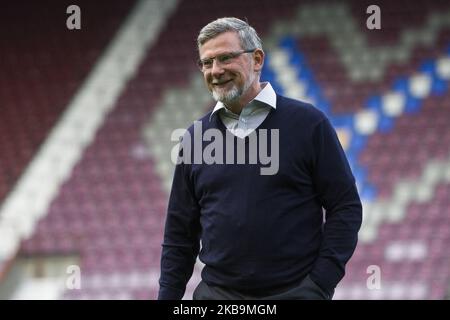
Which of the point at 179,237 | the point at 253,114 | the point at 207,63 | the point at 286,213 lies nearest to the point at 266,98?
the point at 253,114

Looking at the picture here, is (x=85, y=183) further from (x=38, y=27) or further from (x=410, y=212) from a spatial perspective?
(x=410, y=212)

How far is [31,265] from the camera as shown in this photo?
5691mm

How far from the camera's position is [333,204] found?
186cm

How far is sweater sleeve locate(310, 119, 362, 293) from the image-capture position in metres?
1.83

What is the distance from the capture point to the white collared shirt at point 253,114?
1.90 meters
